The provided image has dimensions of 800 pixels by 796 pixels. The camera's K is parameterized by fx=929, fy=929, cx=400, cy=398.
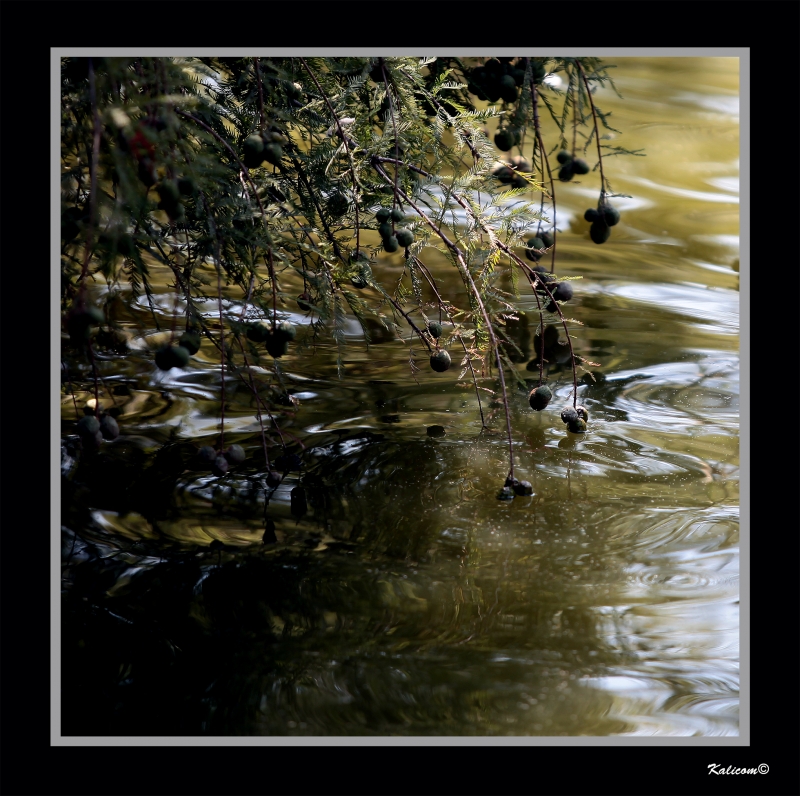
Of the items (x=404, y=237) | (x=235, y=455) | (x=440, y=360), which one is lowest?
(x=235, y=455)

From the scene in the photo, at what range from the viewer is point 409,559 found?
3.96ft

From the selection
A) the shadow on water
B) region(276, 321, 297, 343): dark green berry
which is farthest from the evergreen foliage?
the shadow on water

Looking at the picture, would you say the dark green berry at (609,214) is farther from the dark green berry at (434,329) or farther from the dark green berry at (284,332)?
the dark green berry at (284,332)

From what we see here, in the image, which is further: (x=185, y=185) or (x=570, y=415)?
(x=570, y=415)

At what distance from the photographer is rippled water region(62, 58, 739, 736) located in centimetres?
98

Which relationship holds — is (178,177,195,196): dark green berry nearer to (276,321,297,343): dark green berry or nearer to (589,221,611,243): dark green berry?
(276,321,297,343): dark green berry

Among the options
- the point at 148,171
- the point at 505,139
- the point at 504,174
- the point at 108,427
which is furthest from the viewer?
the point at 504,174

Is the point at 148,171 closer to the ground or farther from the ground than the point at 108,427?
farther from the ground

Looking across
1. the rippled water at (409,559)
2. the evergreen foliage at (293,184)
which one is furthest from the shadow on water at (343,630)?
the evergreen foliage at (293,184)

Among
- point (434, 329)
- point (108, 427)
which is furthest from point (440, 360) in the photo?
point (108, 427)

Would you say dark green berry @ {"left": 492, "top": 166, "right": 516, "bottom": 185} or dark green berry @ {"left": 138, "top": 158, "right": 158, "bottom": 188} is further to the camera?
dark green berry @ {"left": 492, "top": 166, "right": 516, "bottom": 185}

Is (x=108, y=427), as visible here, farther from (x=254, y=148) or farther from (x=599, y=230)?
(x=599, y=230)

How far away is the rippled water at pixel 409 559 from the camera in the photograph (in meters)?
0.98

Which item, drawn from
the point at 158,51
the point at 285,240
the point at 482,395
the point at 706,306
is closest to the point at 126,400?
the point at 285,240
